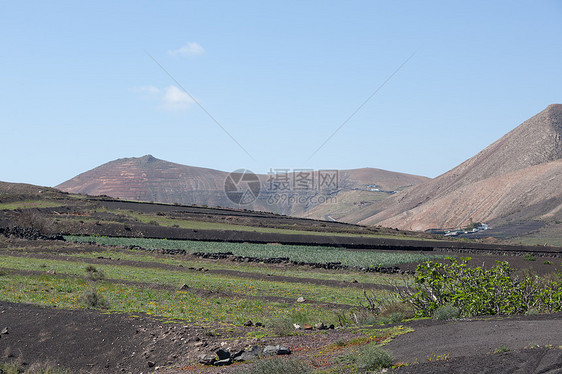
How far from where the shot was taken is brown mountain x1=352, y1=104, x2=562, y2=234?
430 feet

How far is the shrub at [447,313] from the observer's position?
49.7 ft

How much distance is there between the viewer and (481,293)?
A: 15.8m

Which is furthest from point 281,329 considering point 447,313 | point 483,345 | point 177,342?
point 483,345

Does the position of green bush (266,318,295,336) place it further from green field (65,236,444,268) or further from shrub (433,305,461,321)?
green field (65,236,444,268)

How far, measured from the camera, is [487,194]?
472 feet

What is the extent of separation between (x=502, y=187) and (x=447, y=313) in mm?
136188

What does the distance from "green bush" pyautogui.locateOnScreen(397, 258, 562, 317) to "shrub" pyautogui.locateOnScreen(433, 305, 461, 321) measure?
456mm

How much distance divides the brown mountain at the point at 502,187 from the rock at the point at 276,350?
116 metres

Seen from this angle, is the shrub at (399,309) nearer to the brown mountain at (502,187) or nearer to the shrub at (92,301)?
the shrub at (92,301)

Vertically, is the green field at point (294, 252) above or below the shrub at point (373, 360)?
below

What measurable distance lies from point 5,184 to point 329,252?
250 feet

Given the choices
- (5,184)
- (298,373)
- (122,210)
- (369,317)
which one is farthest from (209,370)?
(5,184)

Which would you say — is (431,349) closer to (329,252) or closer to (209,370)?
(209,370)

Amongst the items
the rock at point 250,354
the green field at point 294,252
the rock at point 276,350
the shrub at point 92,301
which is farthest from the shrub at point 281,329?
the green field at point 294,252
